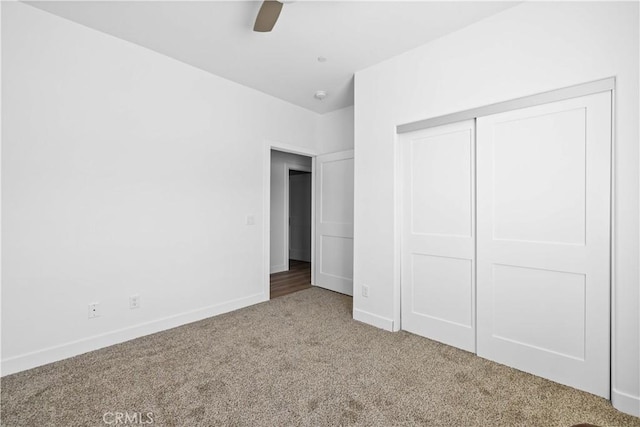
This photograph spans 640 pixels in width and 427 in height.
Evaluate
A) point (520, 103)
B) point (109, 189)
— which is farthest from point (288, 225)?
point (520, 103)

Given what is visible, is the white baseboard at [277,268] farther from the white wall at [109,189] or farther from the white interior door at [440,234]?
the white interior door at [440,234]

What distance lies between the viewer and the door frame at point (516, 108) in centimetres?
172

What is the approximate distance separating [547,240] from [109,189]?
11.4 feet

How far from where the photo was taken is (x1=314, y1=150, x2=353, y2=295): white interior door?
3.96 metres

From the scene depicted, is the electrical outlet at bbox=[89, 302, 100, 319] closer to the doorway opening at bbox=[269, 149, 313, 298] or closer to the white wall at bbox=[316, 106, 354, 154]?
the doorway opening at bbox=[269, 149, 313, 298]

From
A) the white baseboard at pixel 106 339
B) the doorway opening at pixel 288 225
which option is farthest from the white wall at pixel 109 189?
the doorway opening at pixel 288 225

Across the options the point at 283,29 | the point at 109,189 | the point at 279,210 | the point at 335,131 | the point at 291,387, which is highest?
the point at 283,29

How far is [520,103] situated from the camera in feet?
6.77

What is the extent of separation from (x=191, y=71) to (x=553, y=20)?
3133 mm

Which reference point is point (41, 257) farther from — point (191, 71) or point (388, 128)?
point (388, 128)

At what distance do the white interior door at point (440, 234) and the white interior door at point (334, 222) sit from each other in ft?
4.09

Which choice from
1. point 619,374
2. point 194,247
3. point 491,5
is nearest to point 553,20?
point 491,5

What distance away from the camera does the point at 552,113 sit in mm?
1962

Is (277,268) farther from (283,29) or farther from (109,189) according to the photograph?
(283,29)
